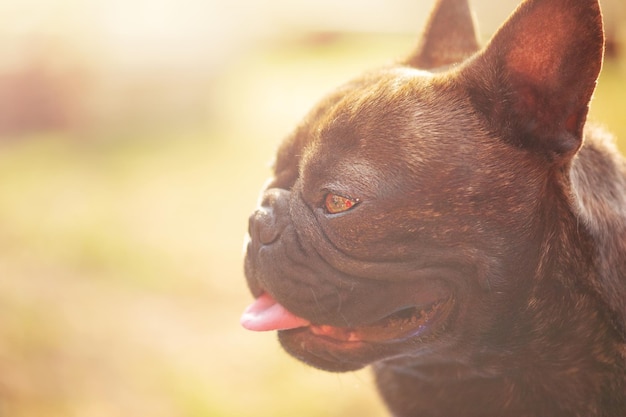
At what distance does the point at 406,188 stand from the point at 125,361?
290cm

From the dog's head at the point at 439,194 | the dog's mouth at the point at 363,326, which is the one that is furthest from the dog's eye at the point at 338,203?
the dog's mouth at the point at 363,326

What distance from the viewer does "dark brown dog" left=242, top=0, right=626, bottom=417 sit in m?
2.09

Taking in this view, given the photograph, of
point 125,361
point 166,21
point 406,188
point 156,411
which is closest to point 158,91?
point 166,21

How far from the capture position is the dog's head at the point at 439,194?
2.05 m

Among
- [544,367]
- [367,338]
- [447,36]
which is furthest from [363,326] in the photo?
[447,36]

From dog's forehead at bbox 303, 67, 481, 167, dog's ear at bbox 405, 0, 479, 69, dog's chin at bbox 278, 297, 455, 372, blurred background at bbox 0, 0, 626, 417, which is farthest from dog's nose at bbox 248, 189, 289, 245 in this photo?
dog's ear at bbox 405, 0, 479, 69

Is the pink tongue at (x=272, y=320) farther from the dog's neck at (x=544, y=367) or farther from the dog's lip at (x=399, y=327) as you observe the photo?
the dog's neck at (x=544, y=367)

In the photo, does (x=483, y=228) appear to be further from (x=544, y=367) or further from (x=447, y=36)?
(x=447, y=36)

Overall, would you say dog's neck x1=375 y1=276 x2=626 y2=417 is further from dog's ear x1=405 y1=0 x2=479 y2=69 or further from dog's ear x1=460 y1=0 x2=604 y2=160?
dog's ear x1=405 y1=0 x2=479 y2=69

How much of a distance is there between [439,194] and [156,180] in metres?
5.30

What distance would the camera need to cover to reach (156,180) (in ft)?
23.1

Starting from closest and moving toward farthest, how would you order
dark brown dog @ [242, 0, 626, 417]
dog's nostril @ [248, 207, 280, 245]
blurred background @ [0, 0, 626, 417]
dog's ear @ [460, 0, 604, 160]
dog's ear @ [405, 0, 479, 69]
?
dog's ear @ [460, 0, 604, 160]
dark brown dog @ [242, 0, 626, 417]
dog's nostril @ [248, 207, 280, 245]
dog's ear @ [405, 0, 479, 69]
blurred background @ [0, 0, 626, 417]

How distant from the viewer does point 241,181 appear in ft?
22.3

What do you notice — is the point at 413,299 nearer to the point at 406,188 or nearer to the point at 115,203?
the point at 406,188
